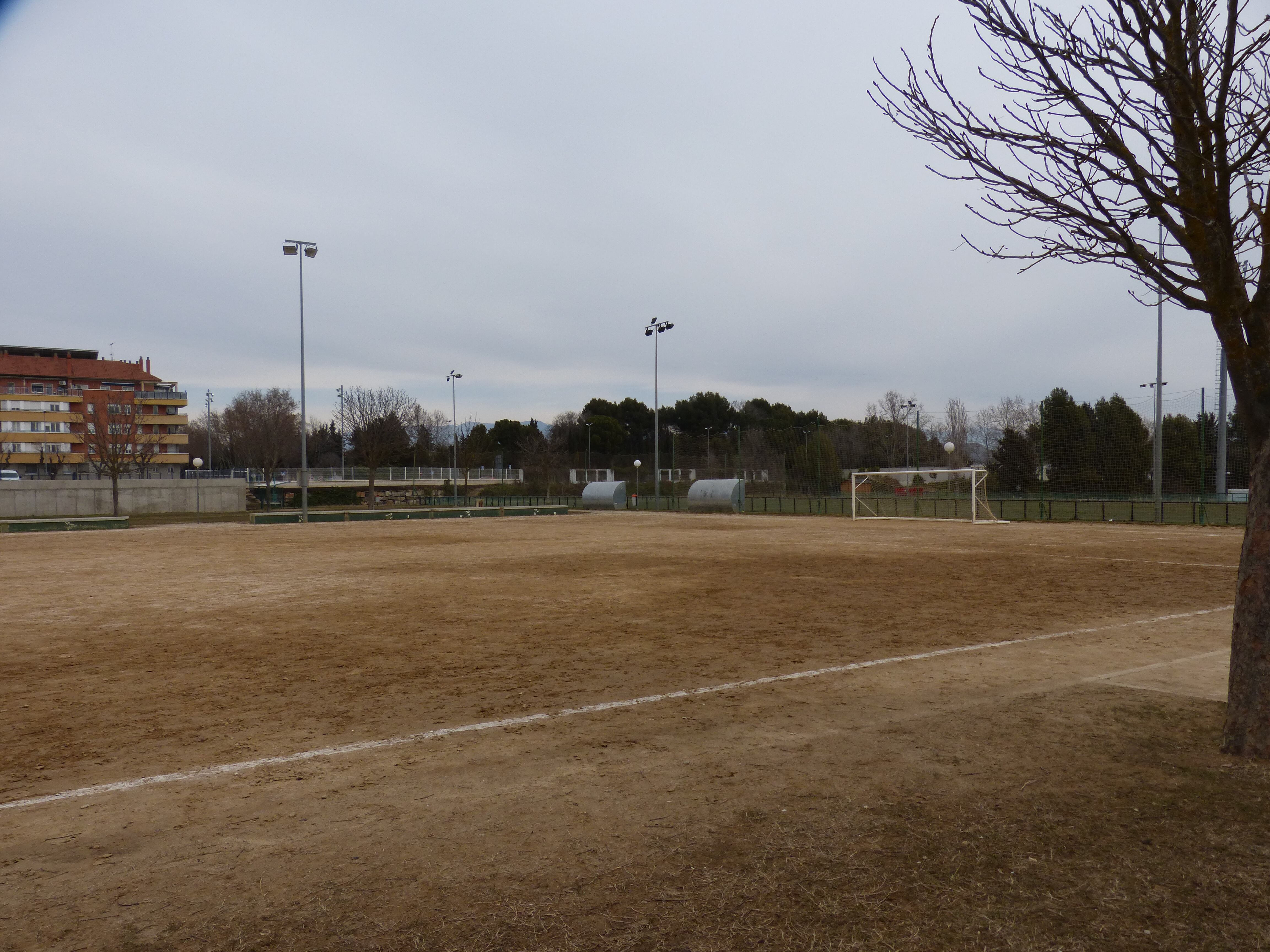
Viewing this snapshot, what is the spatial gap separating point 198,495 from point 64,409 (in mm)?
52732

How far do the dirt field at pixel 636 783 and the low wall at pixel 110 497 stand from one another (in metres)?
43.5

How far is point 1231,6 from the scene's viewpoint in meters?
4.03

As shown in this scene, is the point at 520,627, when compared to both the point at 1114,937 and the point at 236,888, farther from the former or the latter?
the point at 1114,937

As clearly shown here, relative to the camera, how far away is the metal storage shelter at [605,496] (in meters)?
45.1

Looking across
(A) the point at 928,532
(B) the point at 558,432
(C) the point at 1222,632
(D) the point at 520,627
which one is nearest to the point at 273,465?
(B) the point at 558,432

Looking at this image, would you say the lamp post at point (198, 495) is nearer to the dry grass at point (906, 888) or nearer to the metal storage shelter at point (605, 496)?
the metal storage shelter at point (605, 496)

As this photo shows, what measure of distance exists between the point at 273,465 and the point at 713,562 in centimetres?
5340

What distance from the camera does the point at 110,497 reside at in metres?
48.2

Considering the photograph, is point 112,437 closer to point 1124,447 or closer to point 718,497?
point 718,497

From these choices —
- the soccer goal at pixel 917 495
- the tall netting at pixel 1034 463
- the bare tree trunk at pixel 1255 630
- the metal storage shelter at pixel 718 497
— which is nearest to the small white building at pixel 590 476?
the tall netting at pixel 1034 463

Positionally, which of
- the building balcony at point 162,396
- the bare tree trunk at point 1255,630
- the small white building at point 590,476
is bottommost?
the bare tree trunk at point 1255,630

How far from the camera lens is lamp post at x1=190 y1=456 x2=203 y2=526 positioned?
1747 inches

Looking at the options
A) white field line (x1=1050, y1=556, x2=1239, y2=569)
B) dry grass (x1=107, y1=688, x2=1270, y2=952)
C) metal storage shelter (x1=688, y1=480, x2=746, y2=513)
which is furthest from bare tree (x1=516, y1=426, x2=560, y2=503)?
dry grass (x1=107, y1=688, x2=1270, y2=952)

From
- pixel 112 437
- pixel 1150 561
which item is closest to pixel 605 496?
pixel 112 437
